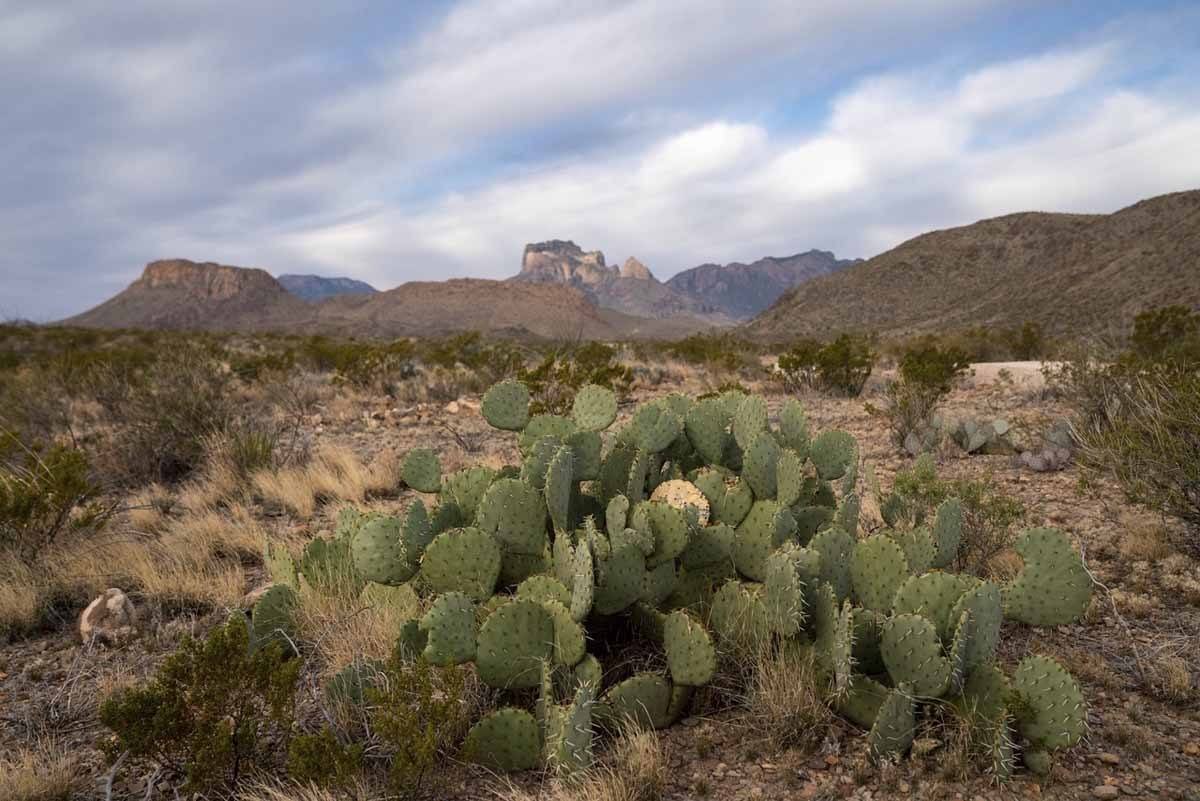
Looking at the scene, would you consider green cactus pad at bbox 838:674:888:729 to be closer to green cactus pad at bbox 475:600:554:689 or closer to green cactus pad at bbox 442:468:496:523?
green cactus pad at bbox 475:600:554:689

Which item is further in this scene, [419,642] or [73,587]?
[73,587]

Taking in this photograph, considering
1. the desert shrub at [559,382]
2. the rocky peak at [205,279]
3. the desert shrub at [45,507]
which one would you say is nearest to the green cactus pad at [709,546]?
the desert shrub at [45,507]

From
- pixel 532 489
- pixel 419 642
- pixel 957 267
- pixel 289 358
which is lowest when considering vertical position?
pixel 419 642

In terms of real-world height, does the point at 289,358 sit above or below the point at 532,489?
above

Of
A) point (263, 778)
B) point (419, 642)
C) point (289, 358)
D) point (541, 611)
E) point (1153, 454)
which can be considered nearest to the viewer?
point (263, 778)

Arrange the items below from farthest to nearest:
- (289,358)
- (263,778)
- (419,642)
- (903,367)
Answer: (289,358)
(903,367)
(419,642)
(263,778)

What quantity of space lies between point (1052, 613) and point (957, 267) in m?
66.3

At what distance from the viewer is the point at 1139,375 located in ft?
21.0

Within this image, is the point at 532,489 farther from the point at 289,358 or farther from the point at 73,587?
the point at 289,358

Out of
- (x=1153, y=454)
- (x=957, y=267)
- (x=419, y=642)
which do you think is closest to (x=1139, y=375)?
(x=1153, y=454)

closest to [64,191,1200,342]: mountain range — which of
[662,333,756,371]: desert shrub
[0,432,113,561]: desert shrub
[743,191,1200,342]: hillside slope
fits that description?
[743,191,1200,342]: hillside slope

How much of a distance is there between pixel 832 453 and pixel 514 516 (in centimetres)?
192

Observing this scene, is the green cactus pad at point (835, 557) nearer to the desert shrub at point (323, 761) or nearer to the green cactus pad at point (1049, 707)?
the green cactus pad at point (1049, 707)

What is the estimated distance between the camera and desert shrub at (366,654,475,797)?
88.3 inches
